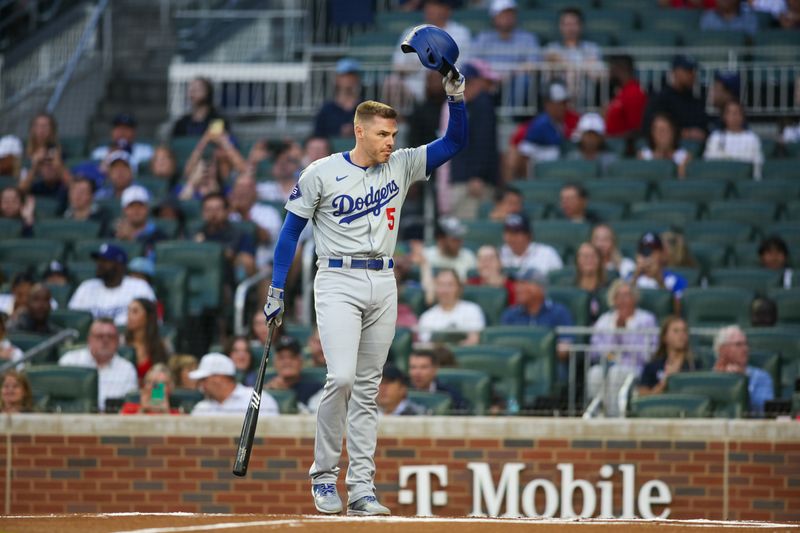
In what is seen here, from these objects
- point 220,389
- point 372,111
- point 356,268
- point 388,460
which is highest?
point 372,111

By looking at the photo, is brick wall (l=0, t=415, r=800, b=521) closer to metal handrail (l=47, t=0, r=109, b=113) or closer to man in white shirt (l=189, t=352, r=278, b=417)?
man in white shirt (l=189, t=352, r=278, b=417)

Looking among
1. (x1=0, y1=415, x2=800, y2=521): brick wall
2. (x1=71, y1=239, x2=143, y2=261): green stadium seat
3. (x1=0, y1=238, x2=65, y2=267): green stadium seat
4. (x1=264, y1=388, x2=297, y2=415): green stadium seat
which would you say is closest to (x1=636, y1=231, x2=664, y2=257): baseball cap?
(x1=0, y1=415, x2=800, y2=521): brick wall

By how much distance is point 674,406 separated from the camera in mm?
9477

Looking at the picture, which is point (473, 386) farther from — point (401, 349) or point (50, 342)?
point (50, 342)

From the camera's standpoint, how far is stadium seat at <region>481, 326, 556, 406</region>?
34.5 ft

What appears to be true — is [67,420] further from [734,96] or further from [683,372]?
[734,96]

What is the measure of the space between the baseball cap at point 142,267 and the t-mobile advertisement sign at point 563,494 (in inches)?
148

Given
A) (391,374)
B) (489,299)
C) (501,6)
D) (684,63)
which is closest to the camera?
(391,374)

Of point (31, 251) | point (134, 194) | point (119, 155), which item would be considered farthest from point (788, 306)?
point (119, 155)

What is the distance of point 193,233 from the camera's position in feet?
42.5

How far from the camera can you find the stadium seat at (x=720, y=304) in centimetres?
1107

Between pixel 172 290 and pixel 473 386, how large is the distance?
3105 mm

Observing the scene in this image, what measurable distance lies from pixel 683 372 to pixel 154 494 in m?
3.61

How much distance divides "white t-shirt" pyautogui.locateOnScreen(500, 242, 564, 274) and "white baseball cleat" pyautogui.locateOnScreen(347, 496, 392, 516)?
529 centimetres
